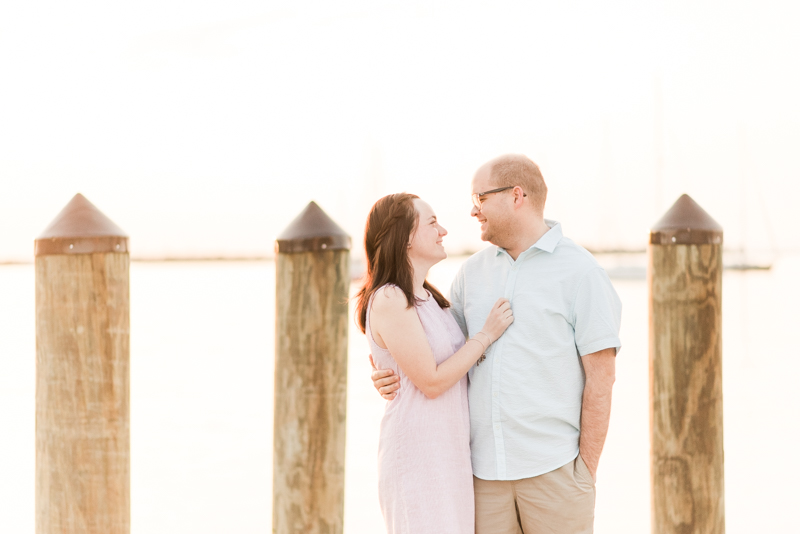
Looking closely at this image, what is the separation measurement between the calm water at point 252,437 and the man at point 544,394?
373 cm

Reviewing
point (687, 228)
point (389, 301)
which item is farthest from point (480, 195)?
point (687, 228)

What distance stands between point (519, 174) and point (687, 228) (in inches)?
25.9

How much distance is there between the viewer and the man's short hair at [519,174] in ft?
9.11

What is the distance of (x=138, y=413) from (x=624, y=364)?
9.78 m

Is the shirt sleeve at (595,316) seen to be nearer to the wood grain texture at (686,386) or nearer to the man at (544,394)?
the man at (544,394)

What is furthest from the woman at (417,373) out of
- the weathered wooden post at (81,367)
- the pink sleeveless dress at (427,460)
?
the weathered wooden post at (81,367)

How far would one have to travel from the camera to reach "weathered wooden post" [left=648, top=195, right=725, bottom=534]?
8.96 feet

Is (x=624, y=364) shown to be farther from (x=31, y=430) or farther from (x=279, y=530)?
(x=279, y=530)

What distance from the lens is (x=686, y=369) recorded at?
277 cm

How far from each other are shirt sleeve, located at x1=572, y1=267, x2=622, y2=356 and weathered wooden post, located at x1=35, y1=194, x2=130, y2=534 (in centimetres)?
163

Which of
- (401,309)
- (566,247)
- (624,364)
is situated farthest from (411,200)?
(624,364)

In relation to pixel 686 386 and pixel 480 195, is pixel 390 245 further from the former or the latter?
pixel 686 386

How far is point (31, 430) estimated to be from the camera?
9.52 meters

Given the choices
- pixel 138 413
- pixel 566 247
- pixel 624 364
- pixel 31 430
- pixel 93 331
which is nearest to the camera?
pixel 93 331
